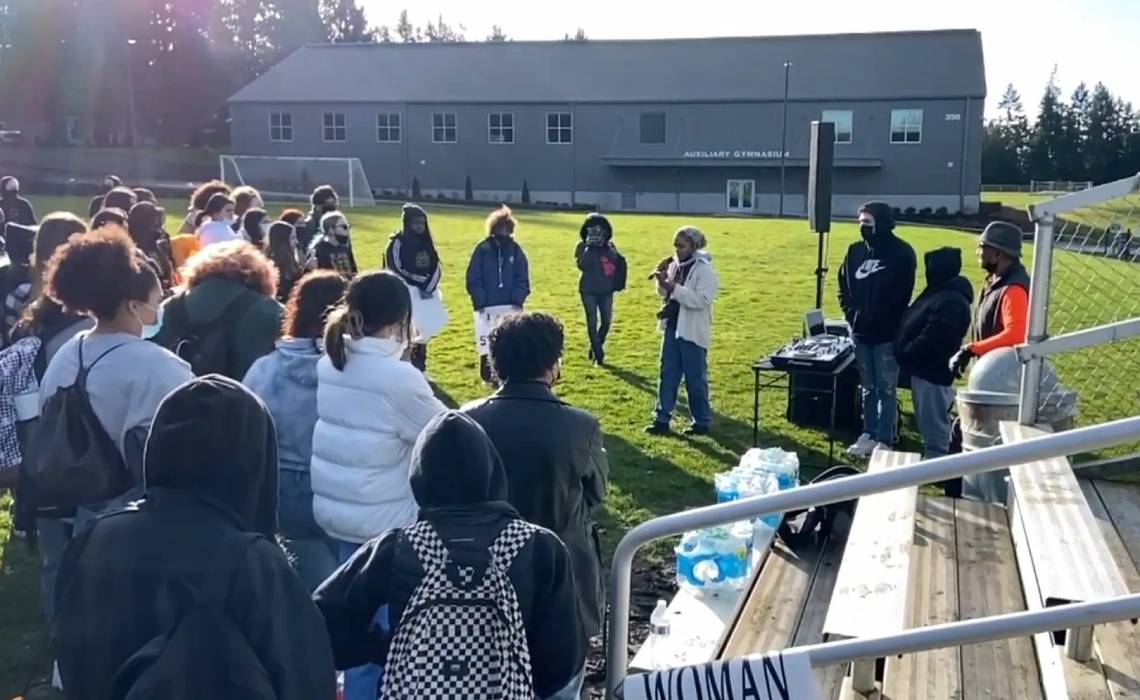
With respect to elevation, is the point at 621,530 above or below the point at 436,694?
below

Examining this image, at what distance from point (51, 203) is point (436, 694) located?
31.3m

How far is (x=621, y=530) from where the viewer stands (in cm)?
636

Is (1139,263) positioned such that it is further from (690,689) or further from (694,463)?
(690,689)

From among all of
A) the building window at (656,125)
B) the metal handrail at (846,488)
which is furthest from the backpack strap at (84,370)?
the building window at (656,125)

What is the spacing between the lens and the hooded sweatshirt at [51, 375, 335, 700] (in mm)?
2117

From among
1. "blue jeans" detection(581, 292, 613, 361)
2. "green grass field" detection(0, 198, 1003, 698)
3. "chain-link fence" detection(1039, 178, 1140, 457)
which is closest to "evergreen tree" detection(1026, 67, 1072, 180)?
"green grass field" detection(0, 198, 1003, 698)

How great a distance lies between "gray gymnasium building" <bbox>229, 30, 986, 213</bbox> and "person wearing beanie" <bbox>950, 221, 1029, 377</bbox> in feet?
125

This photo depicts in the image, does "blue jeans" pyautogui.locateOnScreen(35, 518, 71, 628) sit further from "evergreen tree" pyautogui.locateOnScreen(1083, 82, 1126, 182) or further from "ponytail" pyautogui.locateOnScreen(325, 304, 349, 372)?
"evergreen tree" pyautogui.locateOnScreen(1083, 82, 1126, 182)

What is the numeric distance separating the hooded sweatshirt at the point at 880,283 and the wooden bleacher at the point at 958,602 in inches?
85.3

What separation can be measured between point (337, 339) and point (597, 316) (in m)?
7.79

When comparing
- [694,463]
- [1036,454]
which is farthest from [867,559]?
[694,463]

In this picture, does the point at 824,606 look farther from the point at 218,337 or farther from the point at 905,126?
the point at 905,126

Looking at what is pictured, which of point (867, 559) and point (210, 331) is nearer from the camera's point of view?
point (867, 559)

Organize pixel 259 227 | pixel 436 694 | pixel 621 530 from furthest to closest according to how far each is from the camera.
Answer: pixel 259 227 < pixel 621 530 < pixel 436 694
